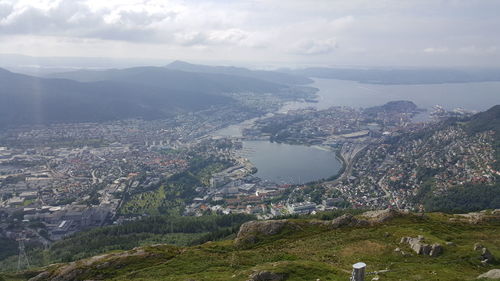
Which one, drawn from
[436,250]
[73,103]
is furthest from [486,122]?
[73,103]

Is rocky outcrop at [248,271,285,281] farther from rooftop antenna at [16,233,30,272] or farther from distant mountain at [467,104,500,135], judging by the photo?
distant mountain at [467,104,500,135]

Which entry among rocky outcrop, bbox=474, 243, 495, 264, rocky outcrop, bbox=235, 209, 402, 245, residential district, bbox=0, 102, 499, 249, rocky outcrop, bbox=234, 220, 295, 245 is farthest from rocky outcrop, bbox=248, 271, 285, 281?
residential district, bbox=0, 102, 499, 249

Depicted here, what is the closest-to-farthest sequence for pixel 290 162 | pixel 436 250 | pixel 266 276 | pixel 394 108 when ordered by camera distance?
pixel 266 276
pixel 436 250
pixel 290 162
pixel 394 108

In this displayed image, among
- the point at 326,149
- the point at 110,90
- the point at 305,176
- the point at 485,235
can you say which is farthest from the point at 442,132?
the point at 110,90

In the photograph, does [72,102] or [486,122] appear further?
[72,102]

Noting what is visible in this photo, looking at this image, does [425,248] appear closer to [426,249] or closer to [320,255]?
[426,249]

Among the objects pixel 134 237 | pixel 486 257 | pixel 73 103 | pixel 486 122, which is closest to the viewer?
pixel 486 257
